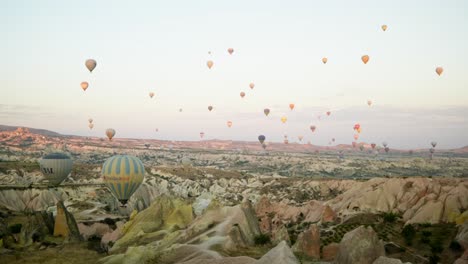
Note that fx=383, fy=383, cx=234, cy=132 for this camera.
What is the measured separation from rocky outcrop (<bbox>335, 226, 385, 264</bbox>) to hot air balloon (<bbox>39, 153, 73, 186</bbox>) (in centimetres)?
5502

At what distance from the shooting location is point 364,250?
18.9 meters

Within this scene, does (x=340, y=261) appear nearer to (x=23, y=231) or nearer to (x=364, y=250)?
(x=364, y=250)

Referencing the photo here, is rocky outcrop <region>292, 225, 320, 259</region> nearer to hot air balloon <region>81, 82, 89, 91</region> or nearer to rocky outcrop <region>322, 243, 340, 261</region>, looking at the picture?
rocky outcrop <region>322, 243, 340, 261</region>

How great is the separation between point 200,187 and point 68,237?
2570 inches

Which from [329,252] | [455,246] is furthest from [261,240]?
[455,246]

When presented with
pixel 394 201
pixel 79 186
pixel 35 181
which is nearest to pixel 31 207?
pixel 79 186

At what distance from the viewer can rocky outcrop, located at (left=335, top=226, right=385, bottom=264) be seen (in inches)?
741

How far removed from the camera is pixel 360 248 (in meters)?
18.9

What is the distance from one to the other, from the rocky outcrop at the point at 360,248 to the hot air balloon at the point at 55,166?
180ft

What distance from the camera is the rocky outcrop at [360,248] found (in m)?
18.8

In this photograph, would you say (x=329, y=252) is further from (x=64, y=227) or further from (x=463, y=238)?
(x=64, y=227)

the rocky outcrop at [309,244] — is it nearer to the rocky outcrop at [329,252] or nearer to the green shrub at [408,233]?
the rocky outcrop at [329,252]

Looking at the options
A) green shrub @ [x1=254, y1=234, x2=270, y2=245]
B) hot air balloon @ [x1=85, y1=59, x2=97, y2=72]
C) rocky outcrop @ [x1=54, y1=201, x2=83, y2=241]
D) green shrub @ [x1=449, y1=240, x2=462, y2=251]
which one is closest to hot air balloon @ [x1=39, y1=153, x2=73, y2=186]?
hot air balloon @ [x1=85, y1=59, x2=97, y2=72]

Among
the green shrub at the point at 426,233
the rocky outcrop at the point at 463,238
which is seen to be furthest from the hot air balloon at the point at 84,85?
the rocky outcrop at the point at 463,238
